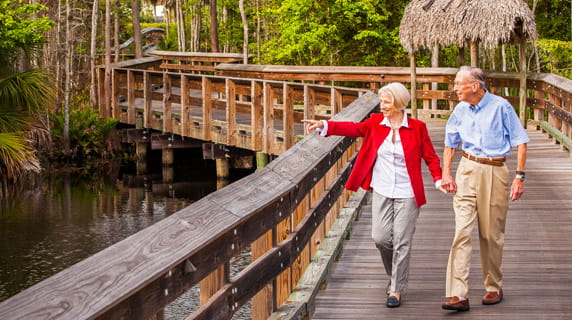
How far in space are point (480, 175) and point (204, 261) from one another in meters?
2.50

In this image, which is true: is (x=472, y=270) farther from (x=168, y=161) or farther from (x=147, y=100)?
(x=168, y=161)

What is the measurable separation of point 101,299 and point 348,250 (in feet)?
16.0

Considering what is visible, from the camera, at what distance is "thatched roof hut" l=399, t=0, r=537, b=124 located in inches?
655

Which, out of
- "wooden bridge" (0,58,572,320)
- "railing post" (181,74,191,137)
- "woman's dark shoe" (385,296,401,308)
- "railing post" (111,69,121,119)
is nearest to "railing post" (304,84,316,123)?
"wooden bridge" (0,58,572,320)

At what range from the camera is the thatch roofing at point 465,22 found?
16.6 meters

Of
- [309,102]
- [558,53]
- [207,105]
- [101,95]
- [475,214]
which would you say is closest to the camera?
[475,214]

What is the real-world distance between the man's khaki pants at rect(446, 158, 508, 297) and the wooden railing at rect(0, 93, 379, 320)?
93 centimetres

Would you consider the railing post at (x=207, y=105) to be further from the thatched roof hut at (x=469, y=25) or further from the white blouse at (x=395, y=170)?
the white blouse at (x=395, y=170)

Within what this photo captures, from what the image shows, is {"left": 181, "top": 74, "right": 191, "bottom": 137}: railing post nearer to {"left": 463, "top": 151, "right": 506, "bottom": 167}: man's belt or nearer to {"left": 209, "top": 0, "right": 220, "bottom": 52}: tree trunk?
{"left": 463, "top": 151, "right": 506, "bottom": 167}: man's belt

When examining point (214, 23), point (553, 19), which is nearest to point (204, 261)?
point (553, 19)

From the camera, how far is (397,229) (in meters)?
5.59

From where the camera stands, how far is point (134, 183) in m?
21.9

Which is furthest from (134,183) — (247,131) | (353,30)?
(353,30)

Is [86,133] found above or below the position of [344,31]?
below
